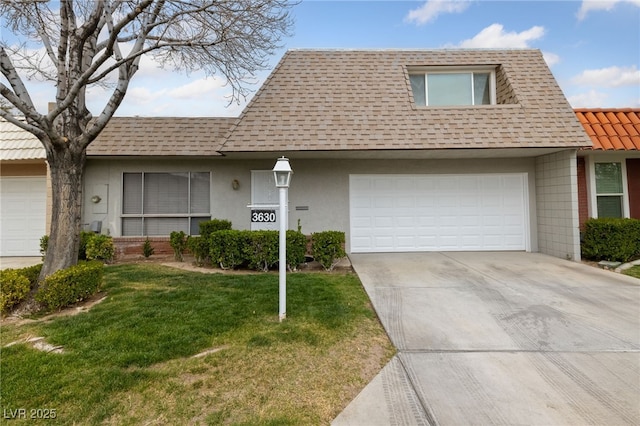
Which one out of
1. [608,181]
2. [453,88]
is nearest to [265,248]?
[453,88]

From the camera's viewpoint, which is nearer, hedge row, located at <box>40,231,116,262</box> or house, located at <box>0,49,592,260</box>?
hedge row, located at <box>40,231,116,262</box>

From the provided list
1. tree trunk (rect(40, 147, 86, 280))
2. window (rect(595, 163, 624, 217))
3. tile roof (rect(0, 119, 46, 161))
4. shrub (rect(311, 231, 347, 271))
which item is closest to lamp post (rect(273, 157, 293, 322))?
shrub (rect(311, 231, 347, 271))

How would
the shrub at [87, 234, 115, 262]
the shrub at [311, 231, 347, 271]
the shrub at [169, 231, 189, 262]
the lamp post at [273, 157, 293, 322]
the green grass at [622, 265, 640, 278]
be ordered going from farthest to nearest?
the shrub at [169, 231, 189, 262] < the shrub at [87, 234, 115, 262] < the shrub at [311, 231, 347, 271] < the green grass at [622, 265, 640, 278] < the lamp post at [273, 157, 293, 322]

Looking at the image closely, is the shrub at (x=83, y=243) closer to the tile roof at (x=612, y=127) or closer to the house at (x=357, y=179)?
the house at (x=357, y=179)

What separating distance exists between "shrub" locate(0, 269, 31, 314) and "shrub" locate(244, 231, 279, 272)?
364 centimetres

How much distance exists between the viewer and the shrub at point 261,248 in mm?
7039

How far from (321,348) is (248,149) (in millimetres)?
5559

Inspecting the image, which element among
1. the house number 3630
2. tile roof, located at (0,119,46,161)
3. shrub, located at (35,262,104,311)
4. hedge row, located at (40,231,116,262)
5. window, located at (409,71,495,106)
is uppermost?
window, located at (409,71,495,106)

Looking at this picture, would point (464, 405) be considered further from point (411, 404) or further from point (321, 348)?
point (321, 348)

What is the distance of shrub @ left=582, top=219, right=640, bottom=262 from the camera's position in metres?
7.53

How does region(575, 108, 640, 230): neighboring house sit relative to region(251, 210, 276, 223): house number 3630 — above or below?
above

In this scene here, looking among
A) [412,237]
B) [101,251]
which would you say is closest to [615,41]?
[412,237]

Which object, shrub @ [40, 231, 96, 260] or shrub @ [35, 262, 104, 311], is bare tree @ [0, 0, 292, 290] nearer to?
shrub @ [35, 262, 104, 311]

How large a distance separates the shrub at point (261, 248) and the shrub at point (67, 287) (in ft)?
9.42
